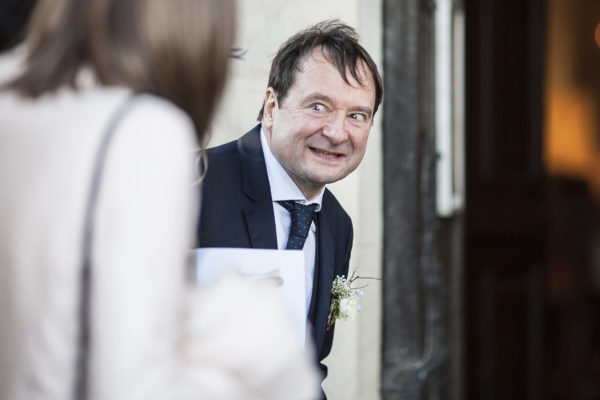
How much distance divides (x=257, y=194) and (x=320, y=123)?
0.68ft

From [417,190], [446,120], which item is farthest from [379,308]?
[446,120]

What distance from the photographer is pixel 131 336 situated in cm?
88

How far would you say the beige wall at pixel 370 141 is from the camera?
196 centimetres

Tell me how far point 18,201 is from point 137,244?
153 millimetres

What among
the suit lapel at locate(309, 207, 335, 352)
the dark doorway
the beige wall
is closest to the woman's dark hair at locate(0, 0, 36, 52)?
the beige wall

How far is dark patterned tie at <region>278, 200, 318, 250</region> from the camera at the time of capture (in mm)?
1729

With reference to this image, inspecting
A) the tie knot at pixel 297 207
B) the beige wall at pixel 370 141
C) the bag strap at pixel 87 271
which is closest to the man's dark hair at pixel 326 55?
the beige wall at pixel 370 141

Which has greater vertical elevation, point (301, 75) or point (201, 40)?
point (301, 75)

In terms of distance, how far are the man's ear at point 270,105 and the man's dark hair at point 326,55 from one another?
0.01 meters

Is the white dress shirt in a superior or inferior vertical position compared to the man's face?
inferior

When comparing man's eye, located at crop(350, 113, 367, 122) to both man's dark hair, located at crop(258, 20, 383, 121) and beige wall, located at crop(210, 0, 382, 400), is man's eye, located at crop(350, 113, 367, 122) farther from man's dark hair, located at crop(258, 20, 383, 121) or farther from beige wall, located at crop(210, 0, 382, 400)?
beige wall, located at crop(210, 0, 382, 400)

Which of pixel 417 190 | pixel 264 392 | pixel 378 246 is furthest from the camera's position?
pixel 417 190

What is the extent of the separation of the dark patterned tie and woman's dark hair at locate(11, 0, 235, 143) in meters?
0.74

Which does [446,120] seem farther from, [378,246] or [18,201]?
[18,201]
